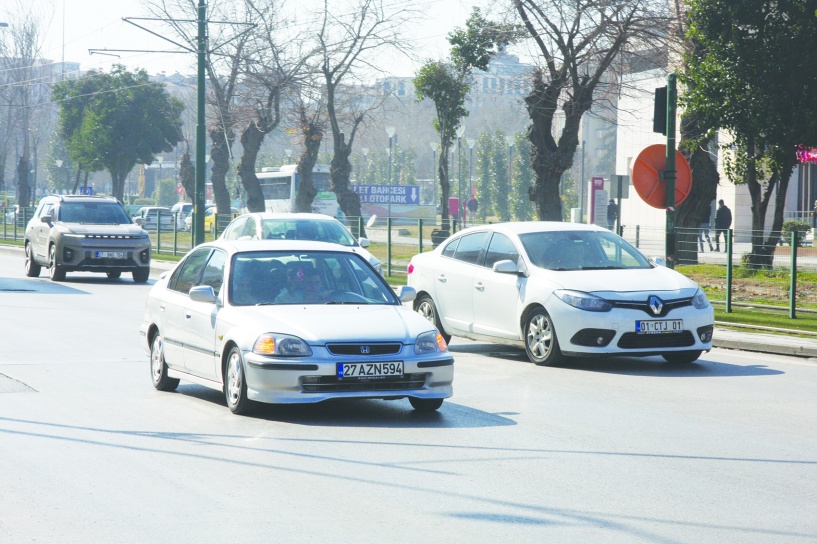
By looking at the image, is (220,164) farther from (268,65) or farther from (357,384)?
(357,384)

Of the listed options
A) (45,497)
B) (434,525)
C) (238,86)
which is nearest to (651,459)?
(434,525)

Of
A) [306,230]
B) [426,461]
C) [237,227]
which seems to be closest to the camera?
[426,461]

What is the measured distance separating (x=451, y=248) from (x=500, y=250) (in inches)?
41.8

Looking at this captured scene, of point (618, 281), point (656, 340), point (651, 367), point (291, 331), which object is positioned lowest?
point (651, 367)

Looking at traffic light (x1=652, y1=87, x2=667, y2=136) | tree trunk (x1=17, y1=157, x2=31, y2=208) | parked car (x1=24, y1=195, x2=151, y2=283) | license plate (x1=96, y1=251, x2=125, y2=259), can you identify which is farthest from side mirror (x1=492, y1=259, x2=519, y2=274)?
tree trunk (x1=17, y1=157, x2=31, y2=208)

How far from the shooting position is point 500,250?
555 inches

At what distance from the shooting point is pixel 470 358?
553 inches

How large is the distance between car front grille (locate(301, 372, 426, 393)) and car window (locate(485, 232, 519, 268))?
4779 millimetres

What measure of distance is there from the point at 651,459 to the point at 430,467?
1.42 meters

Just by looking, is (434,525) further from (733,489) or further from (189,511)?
(733,489)

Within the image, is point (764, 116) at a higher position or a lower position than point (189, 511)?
higher

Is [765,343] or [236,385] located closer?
[236,385]

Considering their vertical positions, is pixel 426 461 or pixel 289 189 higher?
pixel 289 189

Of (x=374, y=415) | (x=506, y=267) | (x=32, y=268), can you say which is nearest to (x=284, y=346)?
(x=374, y=415)
